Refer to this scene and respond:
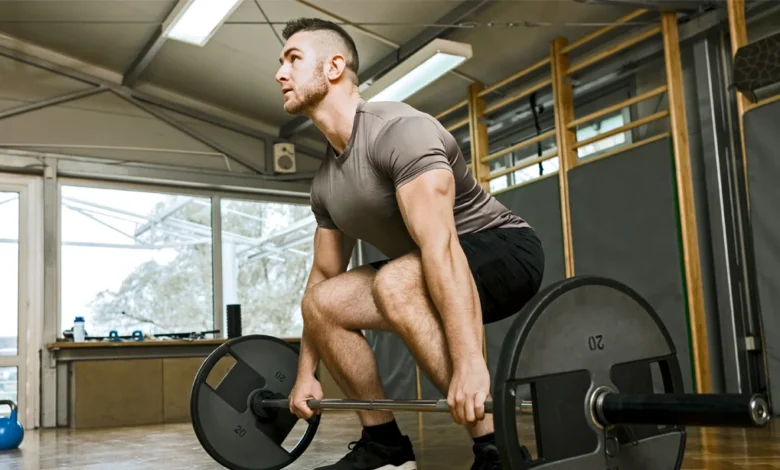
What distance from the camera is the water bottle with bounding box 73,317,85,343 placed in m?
5.51

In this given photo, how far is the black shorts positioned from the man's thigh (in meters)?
0.24

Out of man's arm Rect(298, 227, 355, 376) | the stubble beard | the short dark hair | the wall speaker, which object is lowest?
man's arm Rect(298, 227, 355, 376)

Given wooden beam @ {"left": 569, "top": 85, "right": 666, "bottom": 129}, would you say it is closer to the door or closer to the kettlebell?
the kettlebell

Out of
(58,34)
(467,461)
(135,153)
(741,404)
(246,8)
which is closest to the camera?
(741,404)

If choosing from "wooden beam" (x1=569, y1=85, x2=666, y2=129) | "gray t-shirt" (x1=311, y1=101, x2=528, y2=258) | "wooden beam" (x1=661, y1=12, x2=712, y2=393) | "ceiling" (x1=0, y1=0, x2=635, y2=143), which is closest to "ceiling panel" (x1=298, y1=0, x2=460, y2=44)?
"ceiling" (x1=0, y1=0, x2=635, y2=143)

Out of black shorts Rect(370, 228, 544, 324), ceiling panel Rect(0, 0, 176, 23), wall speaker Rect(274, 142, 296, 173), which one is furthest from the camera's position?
wall speaker Rect(274, 142, 296, 173)

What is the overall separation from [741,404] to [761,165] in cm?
289

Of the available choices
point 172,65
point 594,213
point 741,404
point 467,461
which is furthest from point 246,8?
point 741,404

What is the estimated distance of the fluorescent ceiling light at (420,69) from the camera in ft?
14.3

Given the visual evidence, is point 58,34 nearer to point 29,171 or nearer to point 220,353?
point 29,171

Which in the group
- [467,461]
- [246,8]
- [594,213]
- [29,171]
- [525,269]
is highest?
[246,8]

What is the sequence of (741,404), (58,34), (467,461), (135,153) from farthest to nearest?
1. (135,153)
2. (58,34)
3. (467,461)
4. (741,404)

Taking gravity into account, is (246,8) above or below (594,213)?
above

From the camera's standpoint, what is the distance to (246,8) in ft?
15.3
